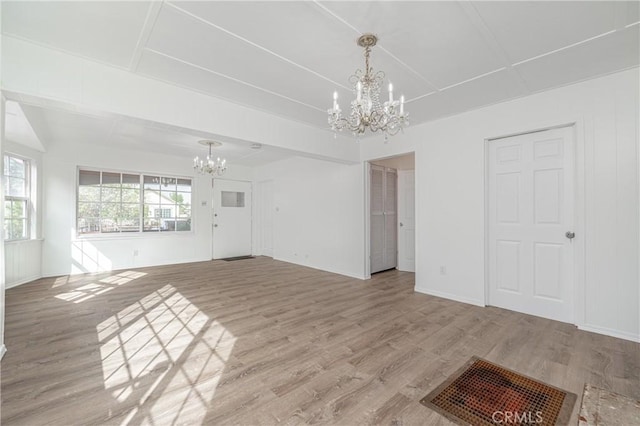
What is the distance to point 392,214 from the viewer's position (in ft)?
19.7

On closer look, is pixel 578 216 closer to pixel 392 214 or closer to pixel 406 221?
pixel 406 221

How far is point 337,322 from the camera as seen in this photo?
3057 mm

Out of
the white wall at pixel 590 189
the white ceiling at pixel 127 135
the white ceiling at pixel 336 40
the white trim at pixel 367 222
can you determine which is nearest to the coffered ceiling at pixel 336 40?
the white ceiling at pixel 336 40

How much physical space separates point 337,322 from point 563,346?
6.98 feet

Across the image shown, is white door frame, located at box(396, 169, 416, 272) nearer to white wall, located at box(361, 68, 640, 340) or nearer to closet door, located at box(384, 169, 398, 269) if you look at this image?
closet door, located at box(384, 169, 398, 269)

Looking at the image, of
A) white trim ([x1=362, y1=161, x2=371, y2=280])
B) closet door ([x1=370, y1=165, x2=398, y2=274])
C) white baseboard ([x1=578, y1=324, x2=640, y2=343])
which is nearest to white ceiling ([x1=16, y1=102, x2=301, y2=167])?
white trim ([x1=362, y1=161, x2=371, y2=280])

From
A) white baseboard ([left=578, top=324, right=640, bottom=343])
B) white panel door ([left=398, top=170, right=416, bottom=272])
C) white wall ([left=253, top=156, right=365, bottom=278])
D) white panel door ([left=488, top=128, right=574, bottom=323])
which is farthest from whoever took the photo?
white panel door ([left=398, top=170, right=416, bottom=272])

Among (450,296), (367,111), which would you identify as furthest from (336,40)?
(450,296)

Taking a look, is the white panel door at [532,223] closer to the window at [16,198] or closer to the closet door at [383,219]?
the closet door at [383,219]

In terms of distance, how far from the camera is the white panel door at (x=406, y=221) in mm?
5754

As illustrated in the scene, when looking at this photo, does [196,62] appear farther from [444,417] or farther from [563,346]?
[563,346]

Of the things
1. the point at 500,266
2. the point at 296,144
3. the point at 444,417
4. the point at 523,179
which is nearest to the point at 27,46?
the point at 296,144

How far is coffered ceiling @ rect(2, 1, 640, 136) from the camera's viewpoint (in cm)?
191
